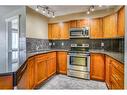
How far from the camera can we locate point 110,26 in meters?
3.66

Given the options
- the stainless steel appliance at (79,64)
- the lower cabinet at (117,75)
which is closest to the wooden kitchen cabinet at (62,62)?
the stainless steel appliance at (79,64)

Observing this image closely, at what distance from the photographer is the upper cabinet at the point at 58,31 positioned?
4.65 metres

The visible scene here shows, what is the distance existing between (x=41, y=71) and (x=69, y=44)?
70.0 inches

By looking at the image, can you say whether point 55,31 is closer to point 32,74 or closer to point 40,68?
point 40,68

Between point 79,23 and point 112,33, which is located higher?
point 79,23

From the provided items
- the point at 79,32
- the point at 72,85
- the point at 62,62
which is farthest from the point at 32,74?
the point at 79,32

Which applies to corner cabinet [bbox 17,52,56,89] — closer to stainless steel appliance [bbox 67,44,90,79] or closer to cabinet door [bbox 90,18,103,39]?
stainless steel appliance [bbox 67,44,90,79]

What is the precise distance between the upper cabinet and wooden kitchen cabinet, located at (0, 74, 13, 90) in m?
3.54

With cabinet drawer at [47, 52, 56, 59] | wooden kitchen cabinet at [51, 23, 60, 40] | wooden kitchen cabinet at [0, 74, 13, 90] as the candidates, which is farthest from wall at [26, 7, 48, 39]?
wooden kitchen cabinet at [0, 74, 13, 90]

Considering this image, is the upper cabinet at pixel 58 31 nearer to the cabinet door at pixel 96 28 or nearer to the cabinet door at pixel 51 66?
the cabinet door at pixel 96 28

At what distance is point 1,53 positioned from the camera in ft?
6.65
